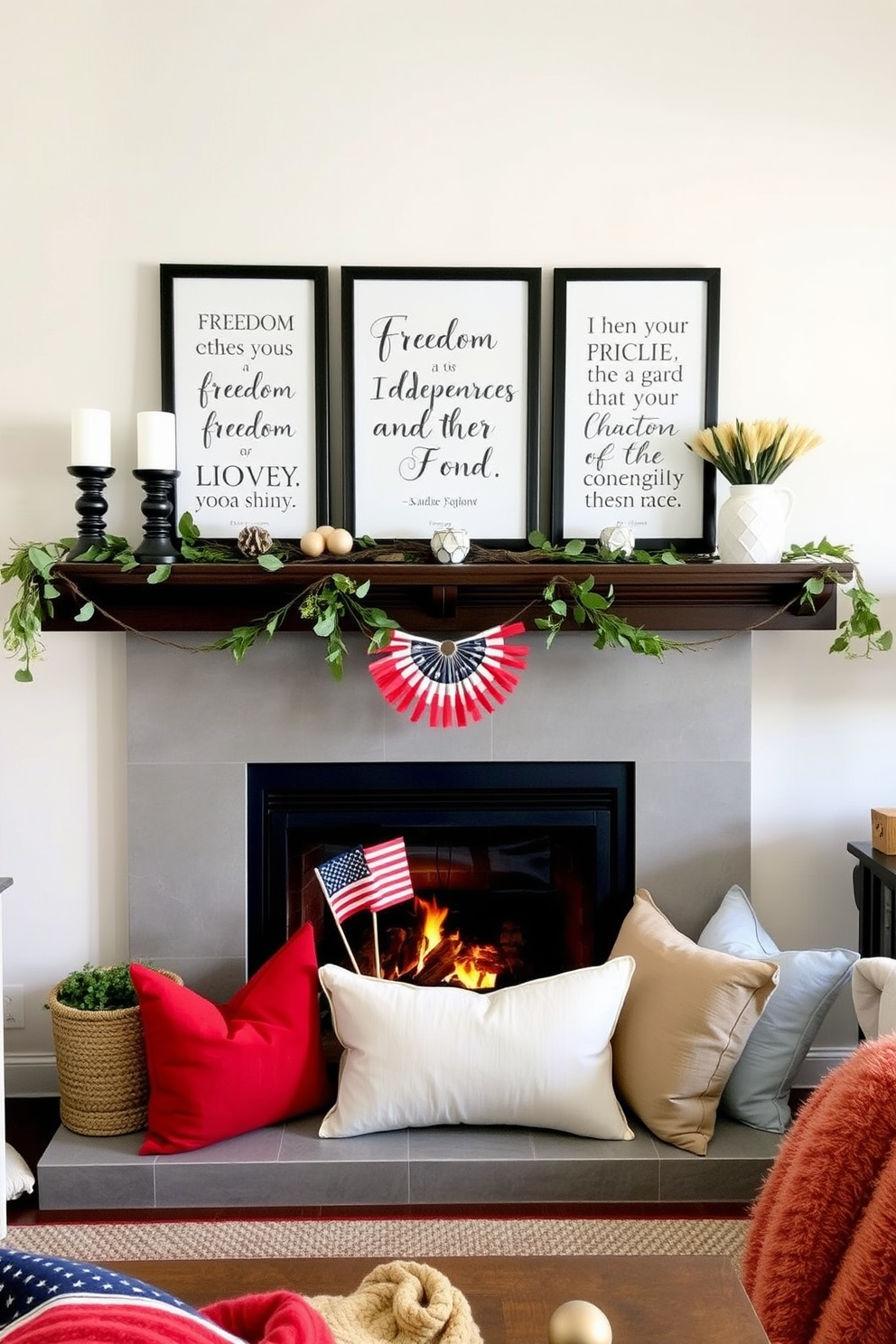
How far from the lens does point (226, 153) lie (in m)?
2.47

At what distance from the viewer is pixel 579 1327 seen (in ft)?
3.12

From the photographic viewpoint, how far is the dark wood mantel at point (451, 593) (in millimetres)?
2318

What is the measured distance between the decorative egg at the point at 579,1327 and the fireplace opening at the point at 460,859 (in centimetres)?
159

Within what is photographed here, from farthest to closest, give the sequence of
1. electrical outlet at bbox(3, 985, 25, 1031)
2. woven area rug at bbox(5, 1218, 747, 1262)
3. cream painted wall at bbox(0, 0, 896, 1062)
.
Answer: electrical outlet at bbox(3, 985, 25, 1031) → cream painted wall at bbox(0, 0, 896, 1062) → woven area rug at bbox(5, 1218, 747, 1262)

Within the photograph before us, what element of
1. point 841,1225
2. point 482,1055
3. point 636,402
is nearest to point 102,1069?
point 482,1055

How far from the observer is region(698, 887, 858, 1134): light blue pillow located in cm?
229

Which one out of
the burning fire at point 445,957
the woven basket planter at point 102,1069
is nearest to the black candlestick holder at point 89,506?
the woven basket planter at point 102,1069

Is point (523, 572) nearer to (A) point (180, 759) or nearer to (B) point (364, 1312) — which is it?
(A) point (180, 759)

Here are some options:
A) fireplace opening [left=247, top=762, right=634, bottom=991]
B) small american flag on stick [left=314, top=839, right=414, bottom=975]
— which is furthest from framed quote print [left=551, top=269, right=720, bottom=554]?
small american flag on stick [left=314, top=839, right=414, bottom=975]

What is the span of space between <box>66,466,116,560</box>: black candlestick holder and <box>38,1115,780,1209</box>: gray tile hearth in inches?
50.8

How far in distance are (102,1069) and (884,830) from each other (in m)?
1.78

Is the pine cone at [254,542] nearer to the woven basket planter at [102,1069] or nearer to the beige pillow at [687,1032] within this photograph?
the woven basket planter at [102,1069]

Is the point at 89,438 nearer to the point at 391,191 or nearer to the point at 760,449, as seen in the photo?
the point at 391,191

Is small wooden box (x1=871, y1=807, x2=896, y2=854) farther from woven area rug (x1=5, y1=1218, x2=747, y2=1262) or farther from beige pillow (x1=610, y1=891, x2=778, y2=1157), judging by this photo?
woven area rug (x1=5, y1=1218, x2=747, y2=1262)
